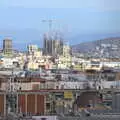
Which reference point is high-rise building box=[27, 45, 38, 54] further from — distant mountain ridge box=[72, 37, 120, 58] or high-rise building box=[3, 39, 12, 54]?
distant mountain ridge box=[72, 37, 120, 58]

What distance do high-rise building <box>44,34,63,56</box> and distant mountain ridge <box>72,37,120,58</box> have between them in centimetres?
552

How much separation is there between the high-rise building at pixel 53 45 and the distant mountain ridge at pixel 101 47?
18.1 feet

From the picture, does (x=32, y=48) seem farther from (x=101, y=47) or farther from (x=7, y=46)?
(x=101, y=47)

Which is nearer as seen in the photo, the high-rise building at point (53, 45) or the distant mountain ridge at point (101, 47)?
the high-rise building at point (53, 45)

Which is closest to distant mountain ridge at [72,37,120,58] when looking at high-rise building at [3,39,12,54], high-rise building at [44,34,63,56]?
high-rise building at [44,34,63,56]

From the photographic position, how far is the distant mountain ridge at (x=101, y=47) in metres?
50.2

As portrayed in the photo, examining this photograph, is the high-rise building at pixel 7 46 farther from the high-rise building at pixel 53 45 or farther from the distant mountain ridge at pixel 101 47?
the distant mountain ridge at pixel 101 47

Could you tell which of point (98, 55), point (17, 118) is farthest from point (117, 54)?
point (17, 118)

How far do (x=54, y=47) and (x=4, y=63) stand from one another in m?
8.46

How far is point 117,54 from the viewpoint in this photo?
174 feet

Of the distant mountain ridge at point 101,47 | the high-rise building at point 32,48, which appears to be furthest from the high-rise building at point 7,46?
the distant mountain ridge at point 101,47

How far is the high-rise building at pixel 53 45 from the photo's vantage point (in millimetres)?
45062

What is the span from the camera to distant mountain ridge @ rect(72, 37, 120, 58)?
5016 cm

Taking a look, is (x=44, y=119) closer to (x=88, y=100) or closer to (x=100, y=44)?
(x=88, y=100)
